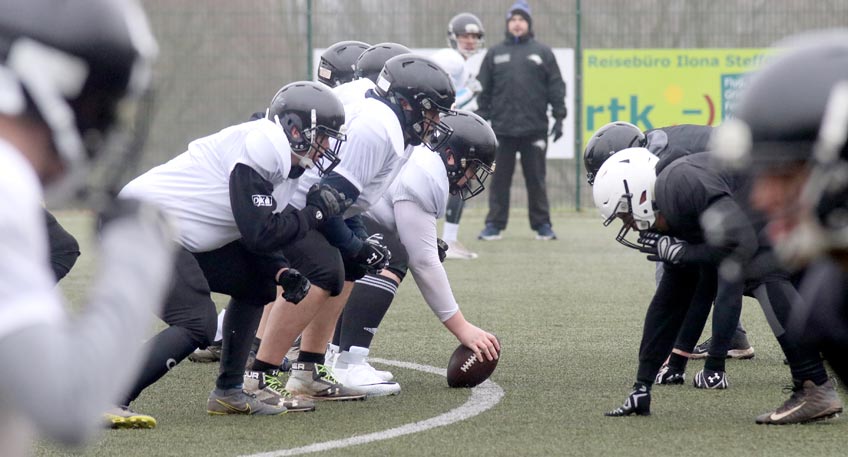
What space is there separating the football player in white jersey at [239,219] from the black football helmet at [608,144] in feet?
4.48

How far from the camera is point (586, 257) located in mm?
11633

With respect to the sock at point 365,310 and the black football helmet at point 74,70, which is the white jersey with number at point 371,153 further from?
the black football helmet at point 74,70

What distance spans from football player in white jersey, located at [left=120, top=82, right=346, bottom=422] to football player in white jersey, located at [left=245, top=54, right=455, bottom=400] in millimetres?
152

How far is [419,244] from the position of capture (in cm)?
588

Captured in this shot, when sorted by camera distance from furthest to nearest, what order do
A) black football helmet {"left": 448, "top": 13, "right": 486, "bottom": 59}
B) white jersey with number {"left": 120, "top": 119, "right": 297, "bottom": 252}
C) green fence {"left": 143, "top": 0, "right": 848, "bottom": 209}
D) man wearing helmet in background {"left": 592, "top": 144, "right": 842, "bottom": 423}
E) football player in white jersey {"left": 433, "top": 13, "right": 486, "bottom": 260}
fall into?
green fence {"left": 143, "top": 0, "right": 848, "bottom": 209} < black football helmet {"left": 448, "top": 13, "right": 486, "bottom": 59} < football player in white jersey {"left": 433, "top": 13, "right": 486, "bottom": 260} < white jersey with number {"left": 120, "top": 119, "right": 297, "bottom": 252} < man wearing helmet in background {"left": 592, "top": 144, "right": 842, "bottom": 423}

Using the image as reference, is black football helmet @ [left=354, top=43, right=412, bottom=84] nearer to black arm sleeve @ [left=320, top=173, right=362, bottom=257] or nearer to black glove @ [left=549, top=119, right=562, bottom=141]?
black arm sleeve @ [left=320, top=173, right=362, bottom=257]

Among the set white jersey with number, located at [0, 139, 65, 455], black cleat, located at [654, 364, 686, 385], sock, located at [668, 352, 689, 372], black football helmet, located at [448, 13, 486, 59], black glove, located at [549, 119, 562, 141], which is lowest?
black cleat, located at [654, 364, 686, 385]

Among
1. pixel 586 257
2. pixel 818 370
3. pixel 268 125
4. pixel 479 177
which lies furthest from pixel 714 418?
pixel 586 257

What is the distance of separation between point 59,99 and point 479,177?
4.31 meters

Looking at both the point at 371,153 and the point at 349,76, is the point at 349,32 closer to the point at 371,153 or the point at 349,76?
the point at 349,76

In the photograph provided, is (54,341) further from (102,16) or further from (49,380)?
(102,16)

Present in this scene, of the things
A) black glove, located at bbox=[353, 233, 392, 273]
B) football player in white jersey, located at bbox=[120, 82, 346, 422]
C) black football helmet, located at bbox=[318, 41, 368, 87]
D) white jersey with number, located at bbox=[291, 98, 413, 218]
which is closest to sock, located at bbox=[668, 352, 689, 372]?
black glove, located at bbox=[353, 233, 392, 273]

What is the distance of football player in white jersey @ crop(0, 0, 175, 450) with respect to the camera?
168cm

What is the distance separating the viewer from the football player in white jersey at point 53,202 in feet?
5.52
